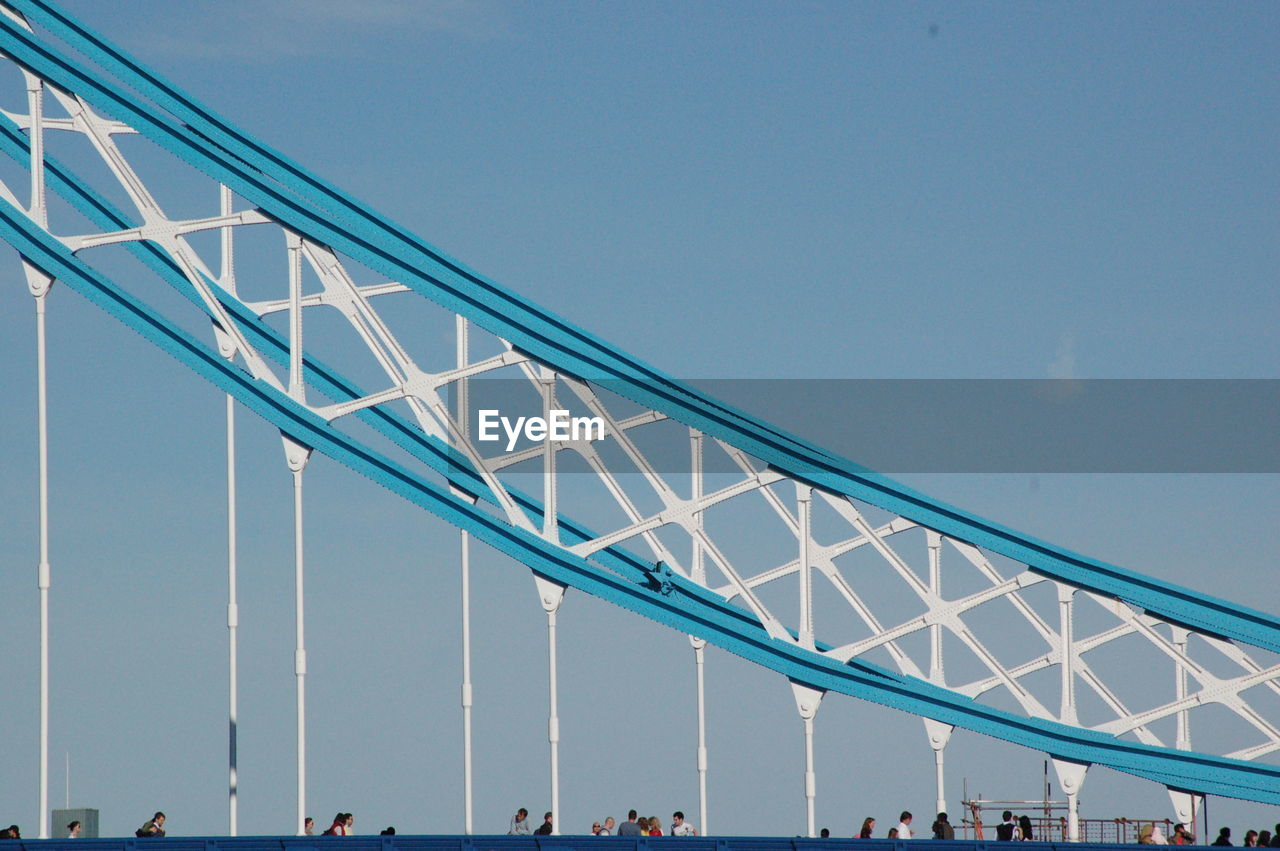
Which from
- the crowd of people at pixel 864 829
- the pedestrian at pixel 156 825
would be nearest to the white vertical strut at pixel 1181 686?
the crowd of people at pixel 864 829

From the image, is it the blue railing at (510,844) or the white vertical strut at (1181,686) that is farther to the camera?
the white vertical strut at (1181,686)

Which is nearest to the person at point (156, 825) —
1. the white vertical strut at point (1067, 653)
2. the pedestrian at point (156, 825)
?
the pedestrian at point (156, 825)

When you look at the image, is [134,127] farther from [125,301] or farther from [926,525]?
[926,525]

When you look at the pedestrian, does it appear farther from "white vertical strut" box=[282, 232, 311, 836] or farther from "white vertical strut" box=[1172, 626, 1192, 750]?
"white vertical strut" box=[1172, 626, 1192, 750]

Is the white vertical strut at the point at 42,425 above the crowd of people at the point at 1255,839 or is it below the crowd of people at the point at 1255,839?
above

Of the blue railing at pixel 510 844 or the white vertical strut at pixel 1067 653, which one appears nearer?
the blue railing at pixel 510 844

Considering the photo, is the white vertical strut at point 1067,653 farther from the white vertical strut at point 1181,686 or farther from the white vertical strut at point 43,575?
the white vertical strut at point 43,575

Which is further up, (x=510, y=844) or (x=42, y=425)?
(x=42, y=425)

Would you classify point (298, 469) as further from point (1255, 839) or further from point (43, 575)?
point (1255, 839)

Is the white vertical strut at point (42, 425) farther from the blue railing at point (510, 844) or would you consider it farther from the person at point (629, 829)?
the person at point (629, 829)

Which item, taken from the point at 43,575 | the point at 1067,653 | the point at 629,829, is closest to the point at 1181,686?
the point at 1067,653

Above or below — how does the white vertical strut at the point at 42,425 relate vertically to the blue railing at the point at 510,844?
above

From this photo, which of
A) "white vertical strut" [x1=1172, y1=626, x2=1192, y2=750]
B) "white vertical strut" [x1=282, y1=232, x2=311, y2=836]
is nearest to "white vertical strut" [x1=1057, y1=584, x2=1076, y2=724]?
"white vertical strut" [x1=1172, y1=626, x2=1192, y2=750]
